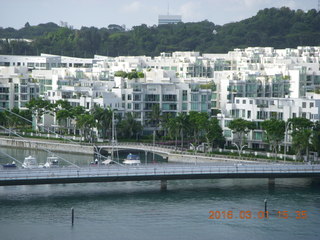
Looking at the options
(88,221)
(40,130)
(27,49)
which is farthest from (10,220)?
(27,49)

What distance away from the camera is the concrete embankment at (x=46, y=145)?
52781mm

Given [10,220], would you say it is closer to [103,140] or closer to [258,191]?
[258,191]

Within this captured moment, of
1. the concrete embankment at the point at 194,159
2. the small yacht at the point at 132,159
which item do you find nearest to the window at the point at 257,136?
the concrete embankment at the point at 194,159

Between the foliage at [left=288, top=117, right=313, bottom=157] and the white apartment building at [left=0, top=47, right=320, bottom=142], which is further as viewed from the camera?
the white apartment building at [left=0, top=47, right=320, bottom=142]

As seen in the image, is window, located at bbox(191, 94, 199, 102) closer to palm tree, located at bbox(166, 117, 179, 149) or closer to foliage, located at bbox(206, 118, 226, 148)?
palm tree, located at bbox(166, 117, 179, 149)

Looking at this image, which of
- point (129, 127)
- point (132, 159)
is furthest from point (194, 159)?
point (129, 127)

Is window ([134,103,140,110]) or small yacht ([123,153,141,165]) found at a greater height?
window ([134,103,140,110])

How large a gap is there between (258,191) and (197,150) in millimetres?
11677

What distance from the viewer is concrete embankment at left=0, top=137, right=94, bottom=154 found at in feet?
173

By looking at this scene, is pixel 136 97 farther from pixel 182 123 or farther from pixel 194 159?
pixel 194 159

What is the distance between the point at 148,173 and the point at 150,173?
0.10m
